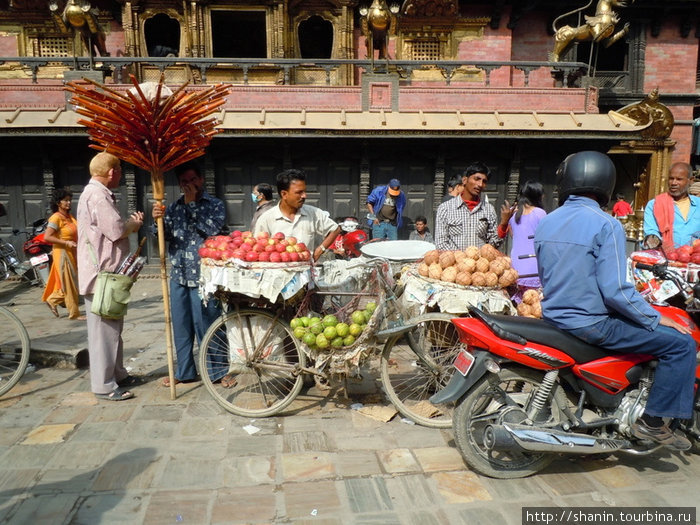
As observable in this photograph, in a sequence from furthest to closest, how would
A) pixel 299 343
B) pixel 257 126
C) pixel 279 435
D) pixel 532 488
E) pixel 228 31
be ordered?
pixel 228 31 → pixel 257 126 → pixel 299 343 → pixel 279 435 → pixel 532 488

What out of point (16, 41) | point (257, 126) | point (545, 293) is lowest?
point (545, 293)

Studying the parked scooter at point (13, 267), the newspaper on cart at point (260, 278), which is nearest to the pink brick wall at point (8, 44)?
the parked scooter at point (13, 267)

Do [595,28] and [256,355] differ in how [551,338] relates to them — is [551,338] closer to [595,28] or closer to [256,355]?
[256,355]

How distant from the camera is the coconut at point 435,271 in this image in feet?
12.9

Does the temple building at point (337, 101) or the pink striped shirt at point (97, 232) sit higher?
the temple building at point (337, 101)

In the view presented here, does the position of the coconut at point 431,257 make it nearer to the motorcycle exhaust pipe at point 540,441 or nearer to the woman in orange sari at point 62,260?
the motorcycle exhaust pipe at point 540,441

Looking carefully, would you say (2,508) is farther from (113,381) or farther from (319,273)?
(319,273)

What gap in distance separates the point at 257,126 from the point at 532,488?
28.9ft

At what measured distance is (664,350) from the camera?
111 inches

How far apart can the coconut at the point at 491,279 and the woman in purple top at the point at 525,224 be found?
3.31ft

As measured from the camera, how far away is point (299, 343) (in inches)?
154

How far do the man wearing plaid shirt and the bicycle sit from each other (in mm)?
980

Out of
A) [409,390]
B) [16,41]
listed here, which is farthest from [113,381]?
[16,41]

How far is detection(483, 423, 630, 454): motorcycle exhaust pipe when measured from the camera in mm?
2885
